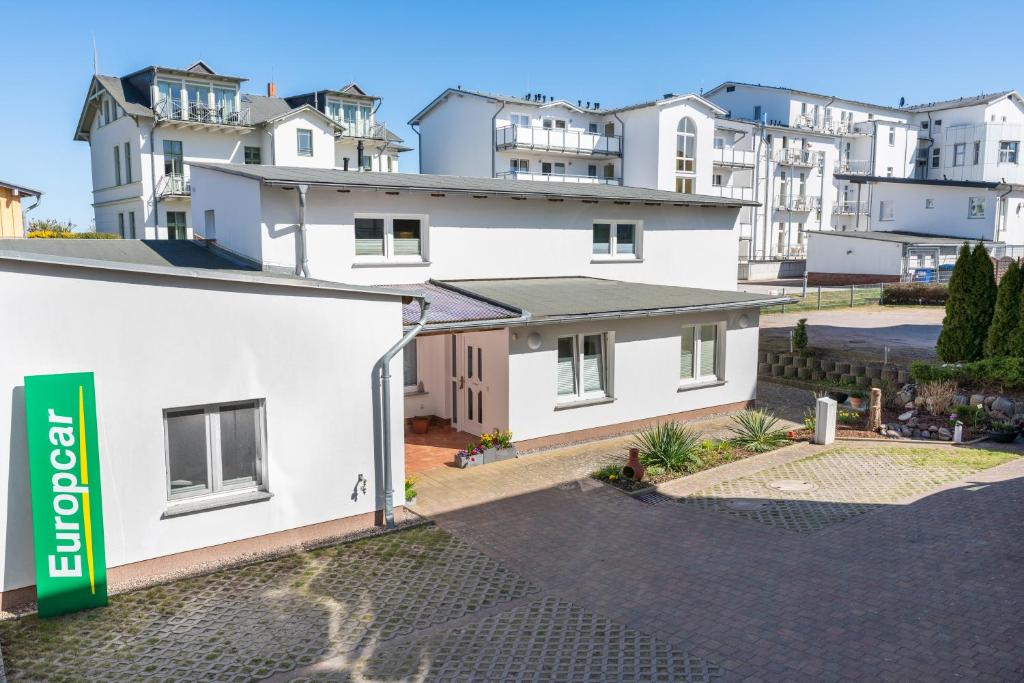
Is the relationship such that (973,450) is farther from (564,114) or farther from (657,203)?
(564,114)

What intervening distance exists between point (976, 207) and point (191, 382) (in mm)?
53346

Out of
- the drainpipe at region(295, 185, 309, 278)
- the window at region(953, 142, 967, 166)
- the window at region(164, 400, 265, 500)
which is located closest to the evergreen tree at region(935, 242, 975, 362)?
the drainpipe at region(295, 185, 309, 278)

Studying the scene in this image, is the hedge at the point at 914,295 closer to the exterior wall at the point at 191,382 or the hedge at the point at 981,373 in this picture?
the hedge at the point at 981,373

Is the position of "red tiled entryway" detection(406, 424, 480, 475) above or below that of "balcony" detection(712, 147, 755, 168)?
below

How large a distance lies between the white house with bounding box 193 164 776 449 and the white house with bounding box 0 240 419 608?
2.45m

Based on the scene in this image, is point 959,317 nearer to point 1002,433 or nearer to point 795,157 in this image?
point 1002,433

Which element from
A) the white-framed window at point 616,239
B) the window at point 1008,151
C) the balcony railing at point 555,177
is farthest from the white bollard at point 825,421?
the window at point 1008,151

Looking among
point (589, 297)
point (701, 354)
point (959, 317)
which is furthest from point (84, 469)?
point (959, 317)

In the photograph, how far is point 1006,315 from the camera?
61.4ft

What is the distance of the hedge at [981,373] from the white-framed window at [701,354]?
198 inches

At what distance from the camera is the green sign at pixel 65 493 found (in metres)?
8.02

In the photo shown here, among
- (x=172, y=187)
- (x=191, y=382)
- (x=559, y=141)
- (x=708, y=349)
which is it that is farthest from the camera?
(x=559, y=141)

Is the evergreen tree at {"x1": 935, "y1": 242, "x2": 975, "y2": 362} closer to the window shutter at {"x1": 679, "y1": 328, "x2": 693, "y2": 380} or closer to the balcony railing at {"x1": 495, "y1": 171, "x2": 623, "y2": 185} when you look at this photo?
the window shutter at {"x1": 679, "y1": 328, "x2": 693, "y2": 380}

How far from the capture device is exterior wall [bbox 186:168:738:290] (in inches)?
604
